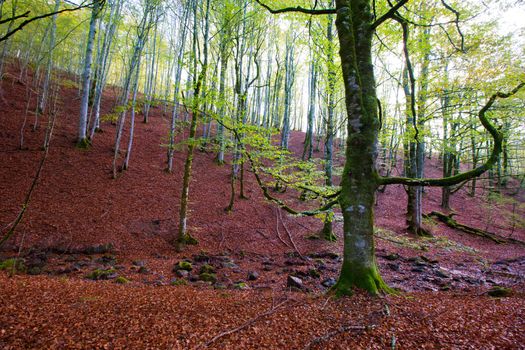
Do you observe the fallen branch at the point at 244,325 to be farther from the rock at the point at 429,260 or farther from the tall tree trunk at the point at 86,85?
the tall tree trunk at the point at 86,85

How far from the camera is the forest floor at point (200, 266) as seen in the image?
8.46 ft

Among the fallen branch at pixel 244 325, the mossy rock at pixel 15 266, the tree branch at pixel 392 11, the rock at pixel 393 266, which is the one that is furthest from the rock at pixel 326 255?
the mossy rock at pixel 15 266

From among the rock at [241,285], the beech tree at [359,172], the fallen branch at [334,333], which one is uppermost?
the beech tree at [359,172]

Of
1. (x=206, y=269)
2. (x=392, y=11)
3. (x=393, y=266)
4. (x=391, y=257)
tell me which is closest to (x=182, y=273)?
(x=206, y=269)

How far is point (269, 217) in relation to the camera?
490 inches

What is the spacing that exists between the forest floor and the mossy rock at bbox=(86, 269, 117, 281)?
0.06 m

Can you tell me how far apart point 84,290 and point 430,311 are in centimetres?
498

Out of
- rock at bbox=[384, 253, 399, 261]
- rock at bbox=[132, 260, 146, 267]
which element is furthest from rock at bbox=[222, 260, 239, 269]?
rock at bbox=[384, 253, 399, 261]

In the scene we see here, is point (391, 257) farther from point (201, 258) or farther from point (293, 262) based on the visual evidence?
point (201, 258)

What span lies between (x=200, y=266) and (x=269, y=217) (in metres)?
5.33

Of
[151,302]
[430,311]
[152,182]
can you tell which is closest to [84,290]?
[151,302]

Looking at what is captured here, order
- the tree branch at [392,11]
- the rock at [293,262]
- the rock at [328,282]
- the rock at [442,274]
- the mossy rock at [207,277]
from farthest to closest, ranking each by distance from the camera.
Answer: the rock at [293,262] < the rock at [442,274] < the mossy rock at [207,277] < the rock at [328,282] < the tree branch at [392,11]

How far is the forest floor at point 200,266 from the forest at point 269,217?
0.12 feet

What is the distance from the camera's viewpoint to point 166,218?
10445 mm
